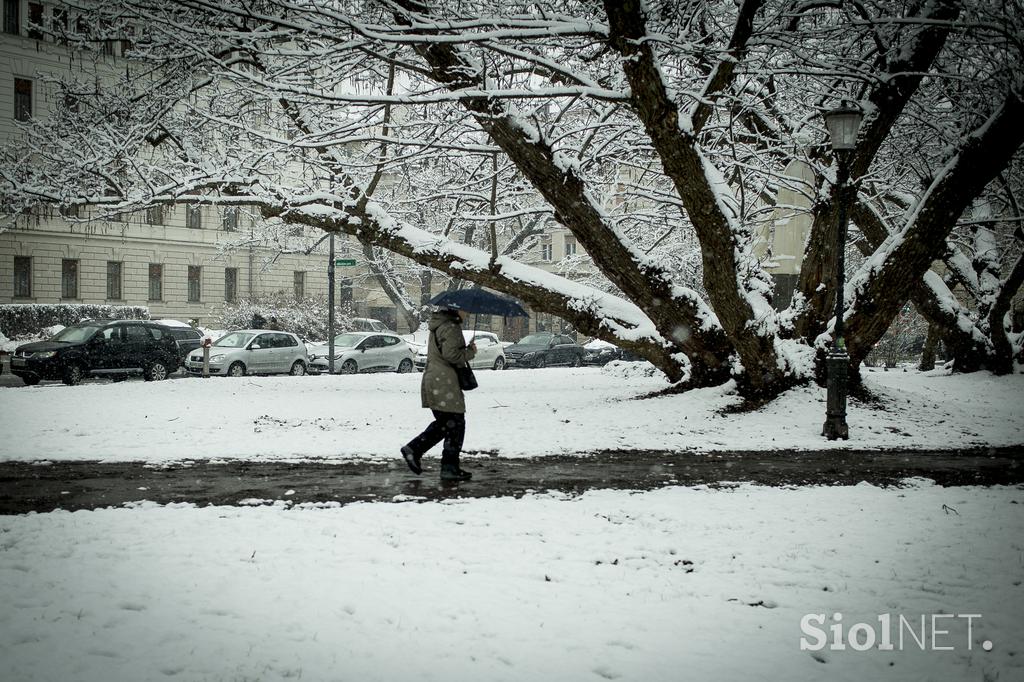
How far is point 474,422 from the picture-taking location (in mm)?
13531

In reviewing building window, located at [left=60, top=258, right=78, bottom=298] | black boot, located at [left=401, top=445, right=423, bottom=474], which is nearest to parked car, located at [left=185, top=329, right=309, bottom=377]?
building window, located at [left=60, top=258, right=78, bottom=298]

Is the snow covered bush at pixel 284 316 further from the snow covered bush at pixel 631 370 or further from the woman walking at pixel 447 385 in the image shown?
the woman walking at pixel 447 385

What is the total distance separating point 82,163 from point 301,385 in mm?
7403

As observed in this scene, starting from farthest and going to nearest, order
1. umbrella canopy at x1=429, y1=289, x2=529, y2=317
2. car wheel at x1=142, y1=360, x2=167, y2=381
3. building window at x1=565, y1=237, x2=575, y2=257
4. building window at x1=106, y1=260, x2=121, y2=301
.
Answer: building window at x1=565, y1=237, x2=575, y2=257 → building window at x1=106, y1=260, x2=121, y2=301 → car wheel at x1=142, y1=360, x2=167, y2=381 → umbrella canopy at x1=429, y1=289, x2=529, y2=317

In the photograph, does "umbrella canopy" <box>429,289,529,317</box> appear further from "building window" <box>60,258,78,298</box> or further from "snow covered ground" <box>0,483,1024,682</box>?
"building window" <box>60,258,78,298</box>

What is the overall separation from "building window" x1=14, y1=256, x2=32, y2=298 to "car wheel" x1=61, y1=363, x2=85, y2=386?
66.1 feet

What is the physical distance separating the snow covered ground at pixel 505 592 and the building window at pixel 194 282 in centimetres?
4373

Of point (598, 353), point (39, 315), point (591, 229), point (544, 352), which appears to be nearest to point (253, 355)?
point (544, 352)

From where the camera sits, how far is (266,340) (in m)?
27.2

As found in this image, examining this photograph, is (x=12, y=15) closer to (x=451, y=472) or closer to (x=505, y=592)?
(x=451, y=472)

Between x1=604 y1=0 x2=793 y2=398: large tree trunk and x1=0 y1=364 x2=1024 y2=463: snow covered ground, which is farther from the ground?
x1=604 y1=0 x2=793 y2=398: large tree trunk

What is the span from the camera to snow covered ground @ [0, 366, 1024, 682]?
392cm

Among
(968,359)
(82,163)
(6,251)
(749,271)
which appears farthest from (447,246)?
(6,251)

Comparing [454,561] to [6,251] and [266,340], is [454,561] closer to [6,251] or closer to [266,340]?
[266,340]
